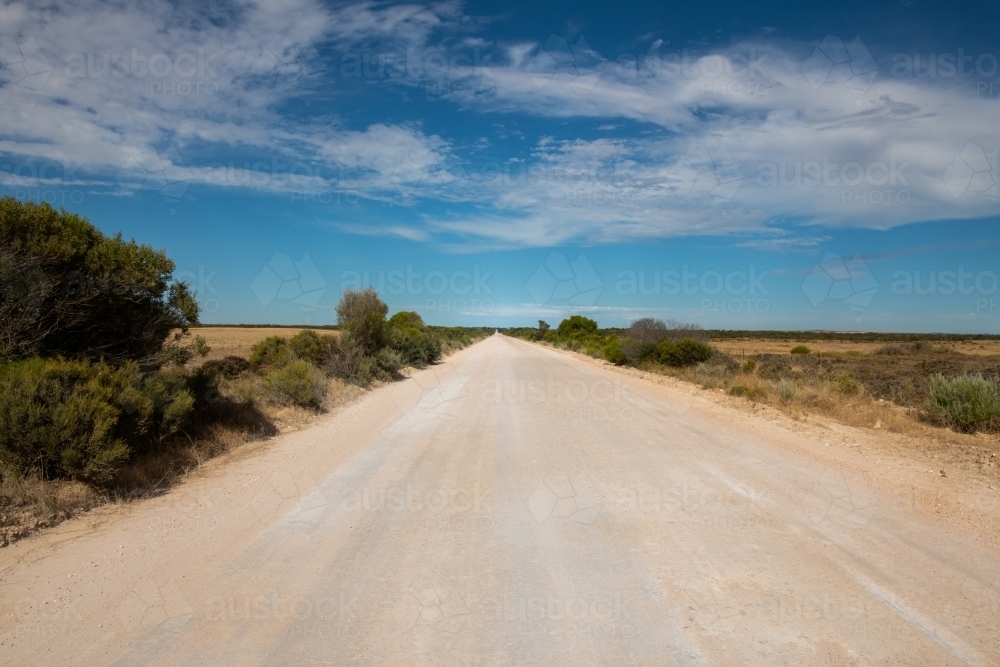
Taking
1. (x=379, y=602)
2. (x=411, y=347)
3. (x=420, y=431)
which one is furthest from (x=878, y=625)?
(x=411, y=347)

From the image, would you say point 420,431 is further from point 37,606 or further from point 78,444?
point 37,606

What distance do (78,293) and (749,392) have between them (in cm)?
1448

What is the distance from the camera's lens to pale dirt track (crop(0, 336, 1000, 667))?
11.4 feet

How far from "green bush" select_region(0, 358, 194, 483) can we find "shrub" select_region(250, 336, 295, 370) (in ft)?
37.0

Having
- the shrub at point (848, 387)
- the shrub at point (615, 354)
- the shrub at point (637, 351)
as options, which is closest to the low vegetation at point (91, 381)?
the shrub at point (848, 387)

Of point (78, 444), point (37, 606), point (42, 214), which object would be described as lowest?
point (37, 606)

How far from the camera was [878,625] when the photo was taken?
12.1 ft

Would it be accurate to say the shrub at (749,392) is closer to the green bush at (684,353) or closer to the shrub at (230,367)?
the green bush at (684,353)

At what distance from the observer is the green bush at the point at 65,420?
6.00 metres

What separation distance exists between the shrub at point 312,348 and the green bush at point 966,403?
16.3 metres

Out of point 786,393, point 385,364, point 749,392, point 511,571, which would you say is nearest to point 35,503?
point 511,571

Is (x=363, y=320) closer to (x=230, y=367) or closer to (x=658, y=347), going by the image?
(x=230, y=367)

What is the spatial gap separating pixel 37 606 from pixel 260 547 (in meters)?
1.51

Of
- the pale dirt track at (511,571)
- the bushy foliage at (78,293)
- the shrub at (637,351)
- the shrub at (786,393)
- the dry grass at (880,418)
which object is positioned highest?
the bushy foliage at (78,293)
